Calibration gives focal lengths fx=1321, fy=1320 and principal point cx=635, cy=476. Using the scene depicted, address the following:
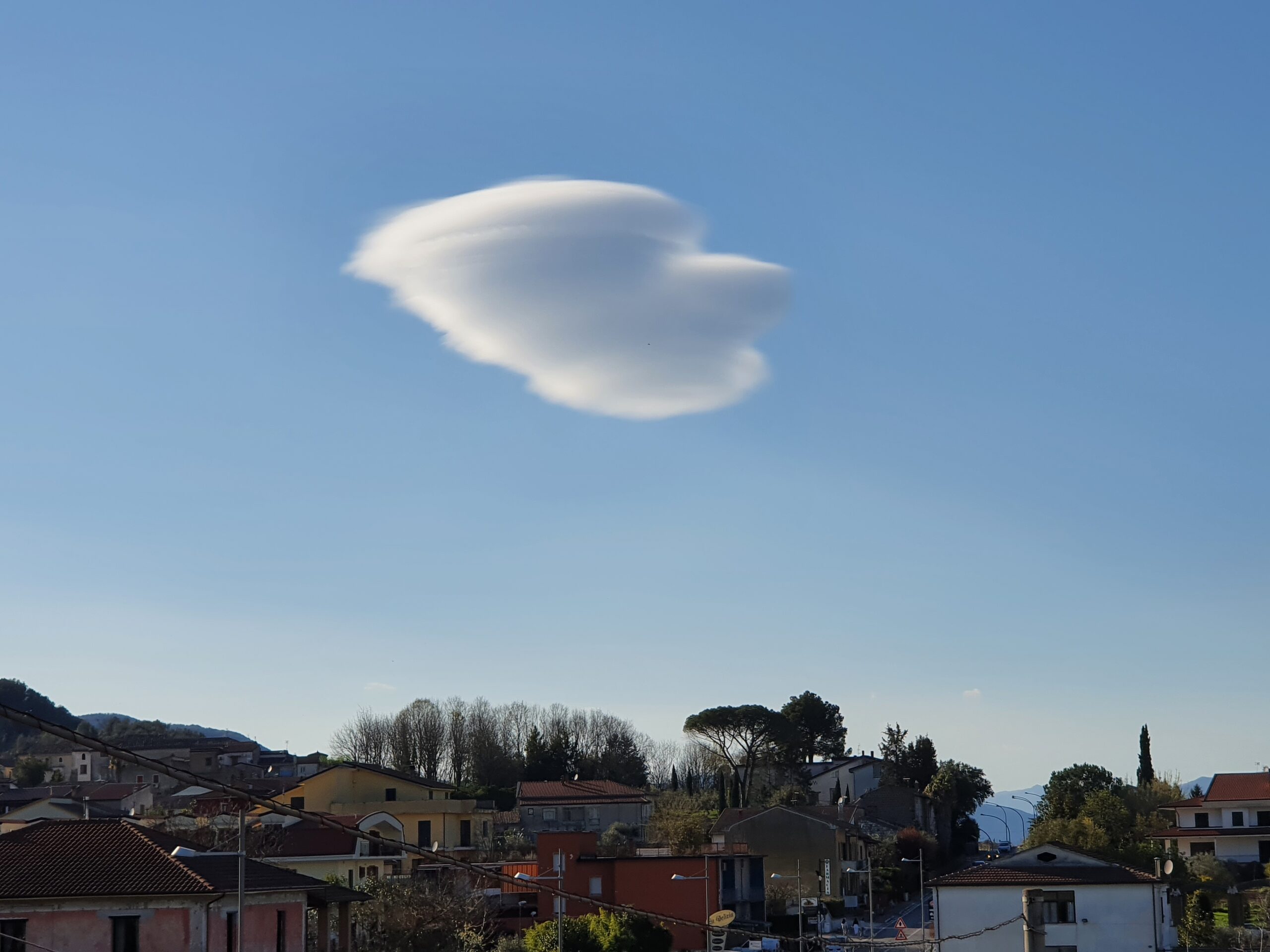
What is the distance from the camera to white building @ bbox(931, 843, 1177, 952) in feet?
146

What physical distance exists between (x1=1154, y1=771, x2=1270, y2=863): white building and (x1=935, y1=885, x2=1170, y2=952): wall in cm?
3313

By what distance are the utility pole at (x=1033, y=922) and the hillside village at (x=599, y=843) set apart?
0.08 metres

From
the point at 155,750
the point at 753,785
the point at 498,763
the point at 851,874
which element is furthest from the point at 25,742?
the point at 851,874

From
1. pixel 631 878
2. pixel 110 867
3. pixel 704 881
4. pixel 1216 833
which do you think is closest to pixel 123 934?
pixel 110 867

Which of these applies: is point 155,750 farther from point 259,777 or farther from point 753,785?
point 753,785

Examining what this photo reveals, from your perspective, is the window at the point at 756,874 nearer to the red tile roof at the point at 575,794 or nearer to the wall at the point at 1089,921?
the wall at the point at 1089,921

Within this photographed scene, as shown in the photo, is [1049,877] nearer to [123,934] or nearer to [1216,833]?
[123,934]

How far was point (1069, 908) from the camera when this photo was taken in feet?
149

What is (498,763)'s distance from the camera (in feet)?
354

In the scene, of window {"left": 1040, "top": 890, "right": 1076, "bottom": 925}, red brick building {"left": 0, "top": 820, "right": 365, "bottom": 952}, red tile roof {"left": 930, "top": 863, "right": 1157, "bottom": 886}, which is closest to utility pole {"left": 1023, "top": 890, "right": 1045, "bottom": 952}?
red brick building {"left": 0, "top": 820, "right": 365, "bottom": 952}

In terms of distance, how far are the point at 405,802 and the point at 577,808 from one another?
1610cm

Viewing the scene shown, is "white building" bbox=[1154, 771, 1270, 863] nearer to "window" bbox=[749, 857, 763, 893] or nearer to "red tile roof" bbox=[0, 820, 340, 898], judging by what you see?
"window" bbox=[749, 857, 763, 893]

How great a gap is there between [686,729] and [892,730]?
17.7 meters

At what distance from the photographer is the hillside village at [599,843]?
34062 mm
